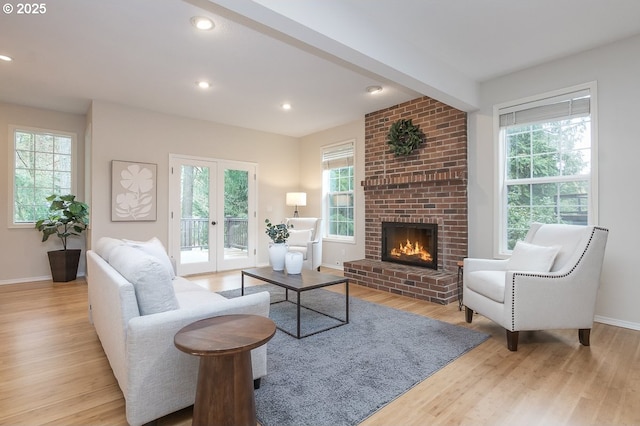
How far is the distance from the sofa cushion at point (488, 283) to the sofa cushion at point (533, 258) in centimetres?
16

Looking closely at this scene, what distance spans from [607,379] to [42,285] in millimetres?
6207

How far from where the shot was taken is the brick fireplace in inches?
161

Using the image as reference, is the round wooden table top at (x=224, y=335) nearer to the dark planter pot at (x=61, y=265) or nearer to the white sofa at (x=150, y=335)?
the white sofa at (x=150, y=335)

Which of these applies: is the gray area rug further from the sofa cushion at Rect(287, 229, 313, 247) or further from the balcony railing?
the balcony railing

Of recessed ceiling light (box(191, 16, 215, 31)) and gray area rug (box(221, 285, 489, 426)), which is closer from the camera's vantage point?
gray area rug (box(221, 285, 489, 426))

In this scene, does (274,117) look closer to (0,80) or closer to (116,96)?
(116,96)

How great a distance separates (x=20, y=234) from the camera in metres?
4.81

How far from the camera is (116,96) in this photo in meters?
4.36

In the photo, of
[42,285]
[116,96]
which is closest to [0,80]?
[116,96]

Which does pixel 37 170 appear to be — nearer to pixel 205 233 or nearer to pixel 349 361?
pixel 205 233

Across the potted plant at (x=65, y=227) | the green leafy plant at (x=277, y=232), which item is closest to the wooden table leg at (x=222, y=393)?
the green leafy plant at (x=277, y=232)

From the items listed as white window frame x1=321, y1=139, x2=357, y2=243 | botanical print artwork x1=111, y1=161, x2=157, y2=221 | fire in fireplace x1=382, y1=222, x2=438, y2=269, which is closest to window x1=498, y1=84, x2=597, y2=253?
fire in fireplace x1=382, y1=222, x2=438, y2=269

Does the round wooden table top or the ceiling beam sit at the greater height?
the ceiling beam

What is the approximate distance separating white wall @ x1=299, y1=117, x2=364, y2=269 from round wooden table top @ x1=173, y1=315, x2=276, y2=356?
394cm
